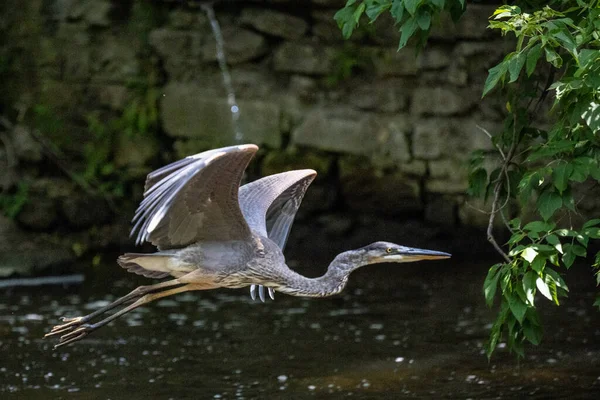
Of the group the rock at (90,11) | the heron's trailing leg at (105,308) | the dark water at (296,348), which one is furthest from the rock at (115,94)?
the heron's trailing leg at (105,308)

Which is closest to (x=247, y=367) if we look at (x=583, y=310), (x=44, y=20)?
(x=583, y=310)

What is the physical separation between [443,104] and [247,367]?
5.23m

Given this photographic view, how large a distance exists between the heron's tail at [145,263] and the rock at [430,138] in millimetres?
5963

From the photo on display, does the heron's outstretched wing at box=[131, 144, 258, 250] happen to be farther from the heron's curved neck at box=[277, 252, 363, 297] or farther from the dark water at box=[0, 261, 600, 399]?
the dark water at box=[0, 261, 600, 399]

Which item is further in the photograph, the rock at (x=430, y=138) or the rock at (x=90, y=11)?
the rock at (x=90, y=11)

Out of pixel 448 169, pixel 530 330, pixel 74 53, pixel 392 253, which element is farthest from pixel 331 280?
pixel 74 53

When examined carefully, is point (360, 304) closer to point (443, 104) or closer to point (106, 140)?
point (443, 104)

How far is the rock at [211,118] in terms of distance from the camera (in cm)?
1204

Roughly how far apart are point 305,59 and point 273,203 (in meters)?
5.42

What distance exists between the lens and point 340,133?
1188cm

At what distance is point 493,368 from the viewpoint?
7.41 metres

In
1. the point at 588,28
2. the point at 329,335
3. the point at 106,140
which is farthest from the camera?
the point at 106,140

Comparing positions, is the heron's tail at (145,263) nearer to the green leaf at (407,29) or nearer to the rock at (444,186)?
the green leaf at (407,29)

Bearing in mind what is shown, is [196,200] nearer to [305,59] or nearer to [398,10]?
[398,10]
